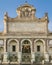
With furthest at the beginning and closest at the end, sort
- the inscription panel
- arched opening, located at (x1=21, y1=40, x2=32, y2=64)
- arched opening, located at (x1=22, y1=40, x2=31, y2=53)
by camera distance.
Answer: the inscription panel
arched opening, located at (x1=22, y1=40, x2=31, y2=53)
arched opening, located at (x1=21, y1=40, x2=32, y2=64)

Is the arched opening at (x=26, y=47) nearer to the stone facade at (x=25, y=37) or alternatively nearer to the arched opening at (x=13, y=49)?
the stone facade at (x=25, y=37)

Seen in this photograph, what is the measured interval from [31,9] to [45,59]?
11969 mm

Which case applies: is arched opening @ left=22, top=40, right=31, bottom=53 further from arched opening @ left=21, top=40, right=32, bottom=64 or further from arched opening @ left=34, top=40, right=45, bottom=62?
arched opening @ left=34, top=40, right=45, bottom=62

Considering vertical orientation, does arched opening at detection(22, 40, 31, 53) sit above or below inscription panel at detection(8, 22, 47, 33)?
below

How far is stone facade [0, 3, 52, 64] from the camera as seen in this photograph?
2347 inches

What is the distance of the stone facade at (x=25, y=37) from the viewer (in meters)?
59.6

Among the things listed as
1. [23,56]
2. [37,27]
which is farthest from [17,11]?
[23,56]

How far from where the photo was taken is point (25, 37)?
197 ft

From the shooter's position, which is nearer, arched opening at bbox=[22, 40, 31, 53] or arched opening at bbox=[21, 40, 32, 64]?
arched opening at bbox=[21, 40, 32, 64]

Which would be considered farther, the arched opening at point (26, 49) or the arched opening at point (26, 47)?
the arched opening at point (26, 47)

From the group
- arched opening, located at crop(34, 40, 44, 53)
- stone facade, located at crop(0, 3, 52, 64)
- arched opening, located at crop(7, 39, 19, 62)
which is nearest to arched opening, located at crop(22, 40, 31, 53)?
stone facade, located at crop(0, 3, 52, 64)

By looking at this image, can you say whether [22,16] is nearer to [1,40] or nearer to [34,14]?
[34,14]

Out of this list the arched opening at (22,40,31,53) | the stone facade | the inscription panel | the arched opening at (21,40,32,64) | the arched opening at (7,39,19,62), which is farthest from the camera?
the inscription panel

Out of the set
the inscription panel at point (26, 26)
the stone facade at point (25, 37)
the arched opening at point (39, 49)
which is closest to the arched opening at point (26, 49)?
the stone facade at point (25, 37)
